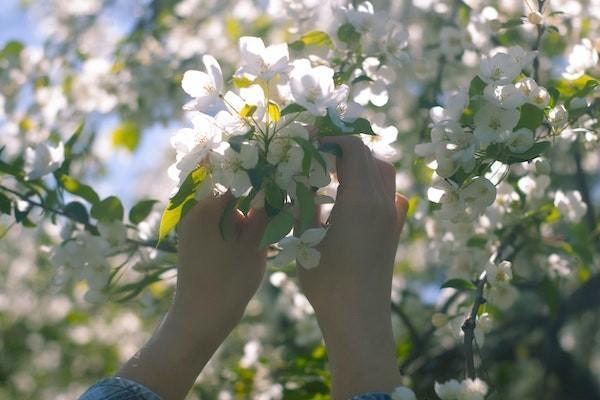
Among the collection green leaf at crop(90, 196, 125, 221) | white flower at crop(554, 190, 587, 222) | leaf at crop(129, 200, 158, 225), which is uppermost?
green leaf at crop(90, 196, 125, 221)

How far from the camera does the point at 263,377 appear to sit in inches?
97.0

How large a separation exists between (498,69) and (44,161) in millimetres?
838

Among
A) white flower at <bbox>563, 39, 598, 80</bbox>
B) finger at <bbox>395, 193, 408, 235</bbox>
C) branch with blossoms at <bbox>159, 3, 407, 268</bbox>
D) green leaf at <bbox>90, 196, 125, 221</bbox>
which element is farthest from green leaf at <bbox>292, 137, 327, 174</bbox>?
white flower at <bbox>563, 39, 598, 80</bbox>

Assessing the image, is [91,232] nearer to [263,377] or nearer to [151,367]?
[151,367]

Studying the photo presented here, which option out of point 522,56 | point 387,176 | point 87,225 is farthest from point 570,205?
point 87,225

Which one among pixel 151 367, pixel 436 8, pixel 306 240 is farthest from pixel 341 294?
pixel 436 8

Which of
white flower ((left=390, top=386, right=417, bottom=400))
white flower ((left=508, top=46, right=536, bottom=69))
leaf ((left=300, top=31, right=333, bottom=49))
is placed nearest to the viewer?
white flower ((left=390, top=386, right=417, bottom=400))

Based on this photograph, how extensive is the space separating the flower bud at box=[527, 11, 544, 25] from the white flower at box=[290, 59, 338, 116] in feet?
2.15

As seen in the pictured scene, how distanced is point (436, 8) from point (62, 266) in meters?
1.39

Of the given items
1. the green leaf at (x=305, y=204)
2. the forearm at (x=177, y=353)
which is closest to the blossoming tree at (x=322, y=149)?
the green leaf at (x=305, y=204)

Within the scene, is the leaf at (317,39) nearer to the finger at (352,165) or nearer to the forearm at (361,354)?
the finger at (352,165)

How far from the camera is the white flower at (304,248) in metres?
1.21

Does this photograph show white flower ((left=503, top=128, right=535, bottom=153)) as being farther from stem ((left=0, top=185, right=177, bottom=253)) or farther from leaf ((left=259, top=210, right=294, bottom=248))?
stem ((left=0, top=185, right=177, bottom=253))

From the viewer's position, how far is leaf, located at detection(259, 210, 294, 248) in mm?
1184
